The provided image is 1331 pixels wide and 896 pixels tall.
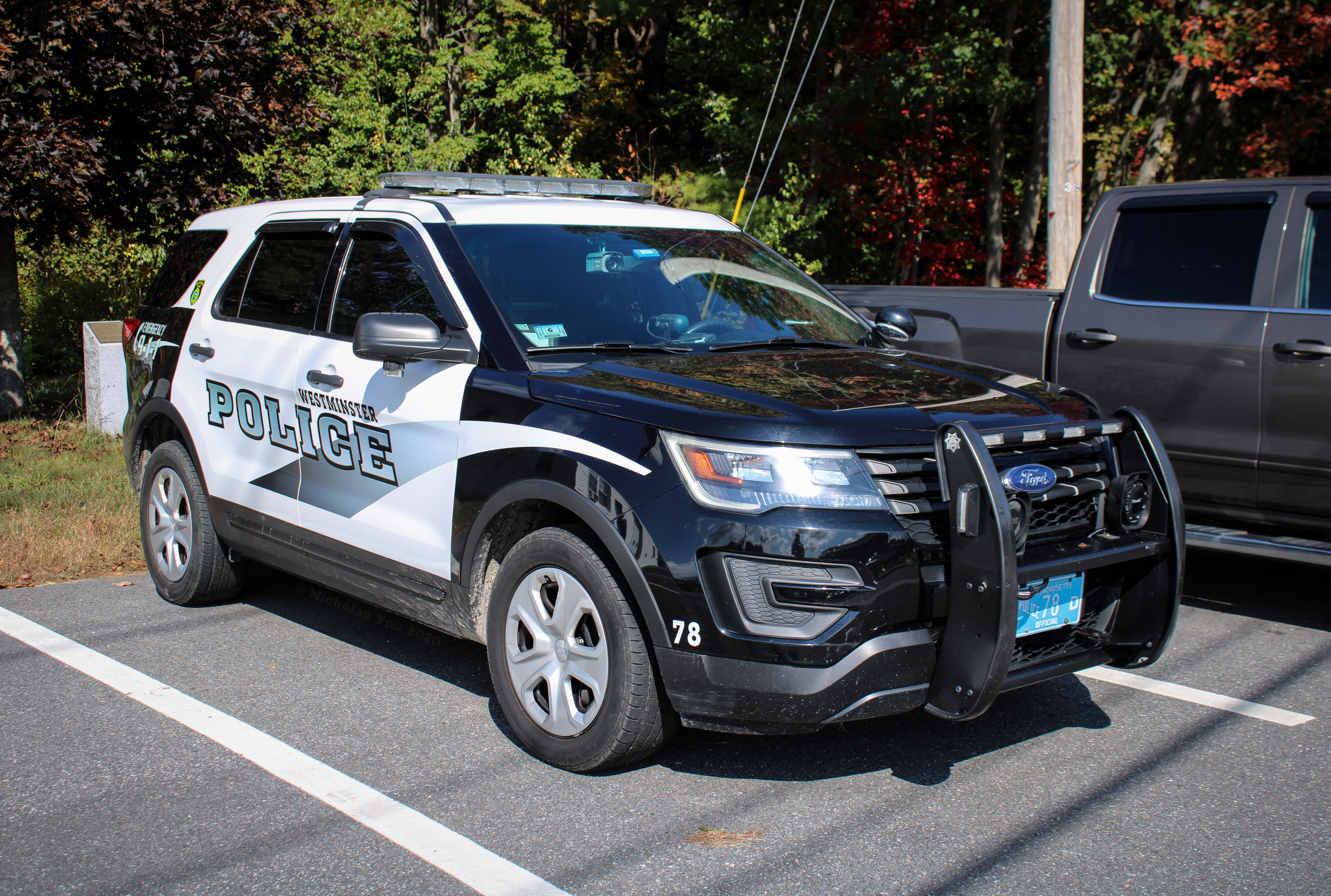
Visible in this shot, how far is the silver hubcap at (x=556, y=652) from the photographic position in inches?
142

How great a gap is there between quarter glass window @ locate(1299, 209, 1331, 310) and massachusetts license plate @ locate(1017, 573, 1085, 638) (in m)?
2.68

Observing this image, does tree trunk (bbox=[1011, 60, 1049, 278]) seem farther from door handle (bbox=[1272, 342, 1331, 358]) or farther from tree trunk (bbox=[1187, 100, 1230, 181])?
door handle (bbox=[1272, 342, 1331, 358])

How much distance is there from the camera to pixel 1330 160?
18.3 meters

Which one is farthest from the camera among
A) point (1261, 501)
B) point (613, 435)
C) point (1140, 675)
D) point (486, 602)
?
point (1261, 501)

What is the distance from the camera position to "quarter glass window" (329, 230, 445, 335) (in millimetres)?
4332

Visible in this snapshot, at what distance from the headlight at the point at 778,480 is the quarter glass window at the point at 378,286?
1.40 m

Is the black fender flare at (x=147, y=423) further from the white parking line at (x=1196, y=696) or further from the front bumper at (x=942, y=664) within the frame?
the white parking line at (x=1196, y=696)

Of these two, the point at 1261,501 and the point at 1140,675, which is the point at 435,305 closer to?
the point at 1140,675

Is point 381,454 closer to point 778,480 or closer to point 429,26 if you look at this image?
point 778,480

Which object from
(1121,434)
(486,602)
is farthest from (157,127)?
(1121,434)

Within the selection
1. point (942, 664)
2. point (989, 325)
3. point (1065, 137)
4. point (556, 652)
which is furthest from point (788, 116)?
point (942, 664)

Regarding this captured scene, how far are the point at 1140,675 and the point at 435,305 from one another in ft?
10.7

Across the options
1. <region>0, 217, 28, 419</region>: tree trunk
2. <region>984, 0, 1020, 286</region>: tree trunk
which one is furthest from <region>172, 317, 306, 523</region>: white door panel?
<region>984, 0, 1020, 286</region>: tree trunk

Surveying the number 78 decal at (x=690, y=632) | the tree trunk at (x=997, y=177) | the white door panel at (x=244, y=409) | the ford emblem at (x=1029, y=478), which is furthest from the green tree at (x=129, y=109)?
the tree trunk at (x=997, y=177)
